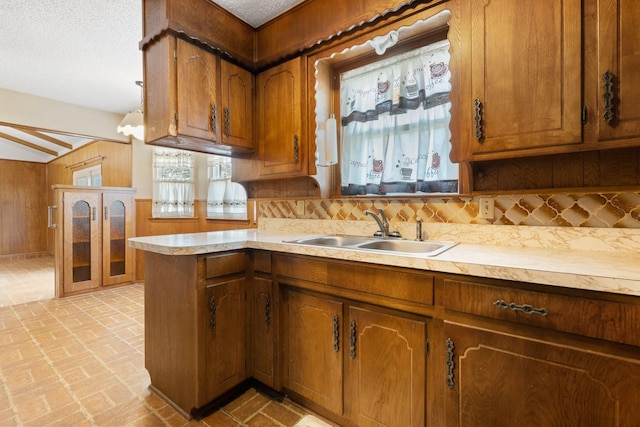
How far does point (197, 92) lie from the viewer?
1980 mm

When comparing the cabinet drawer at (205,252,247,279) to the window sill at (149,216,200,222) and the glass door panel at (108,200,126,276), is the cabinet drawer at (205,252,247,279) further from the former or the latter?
the glass door panel at (108,200,126,276)

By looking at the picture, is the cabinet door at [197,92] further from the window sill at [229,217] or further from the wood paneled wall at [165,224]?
the wood paneled wall at [165,224]

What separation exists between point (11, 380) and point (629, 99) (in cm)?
374

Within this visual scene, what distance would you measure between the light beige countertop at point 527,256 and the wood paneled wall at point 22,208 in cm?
754

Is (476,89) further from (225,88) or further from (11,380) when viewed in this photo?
(11,380)

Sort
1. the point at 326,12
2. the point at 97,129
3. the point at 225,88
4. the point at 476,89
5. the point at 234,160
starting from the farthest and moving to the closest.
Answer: the point at 97,129 → the point at 234,160 → the point at 225,88 → the point at 326,12 → the point at 476,89

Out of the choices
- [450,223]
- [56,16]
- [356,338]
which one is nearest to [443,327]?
[356,338]

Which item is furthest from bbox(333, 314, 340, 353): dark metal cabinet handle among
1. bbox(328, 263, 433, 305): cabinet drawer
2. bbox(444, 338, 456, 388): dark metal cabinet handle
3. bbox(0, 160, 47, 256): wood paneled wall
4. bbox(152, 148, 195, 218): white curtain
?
bbox(0, 160, 47, 256): wood paneled wall

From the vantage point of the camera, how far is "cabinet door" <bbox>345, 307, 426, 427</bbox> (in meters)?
1.29

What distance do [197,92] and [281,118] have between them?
1.92 ft

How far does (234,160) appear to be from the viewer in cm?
259

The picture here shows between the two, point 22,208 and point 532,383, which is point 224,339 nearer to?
point 532,383

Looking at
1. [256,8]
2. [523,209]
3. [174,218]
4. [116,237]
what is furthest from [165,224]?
[523,209]

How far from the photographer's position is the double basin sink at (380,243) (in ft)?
5.66
